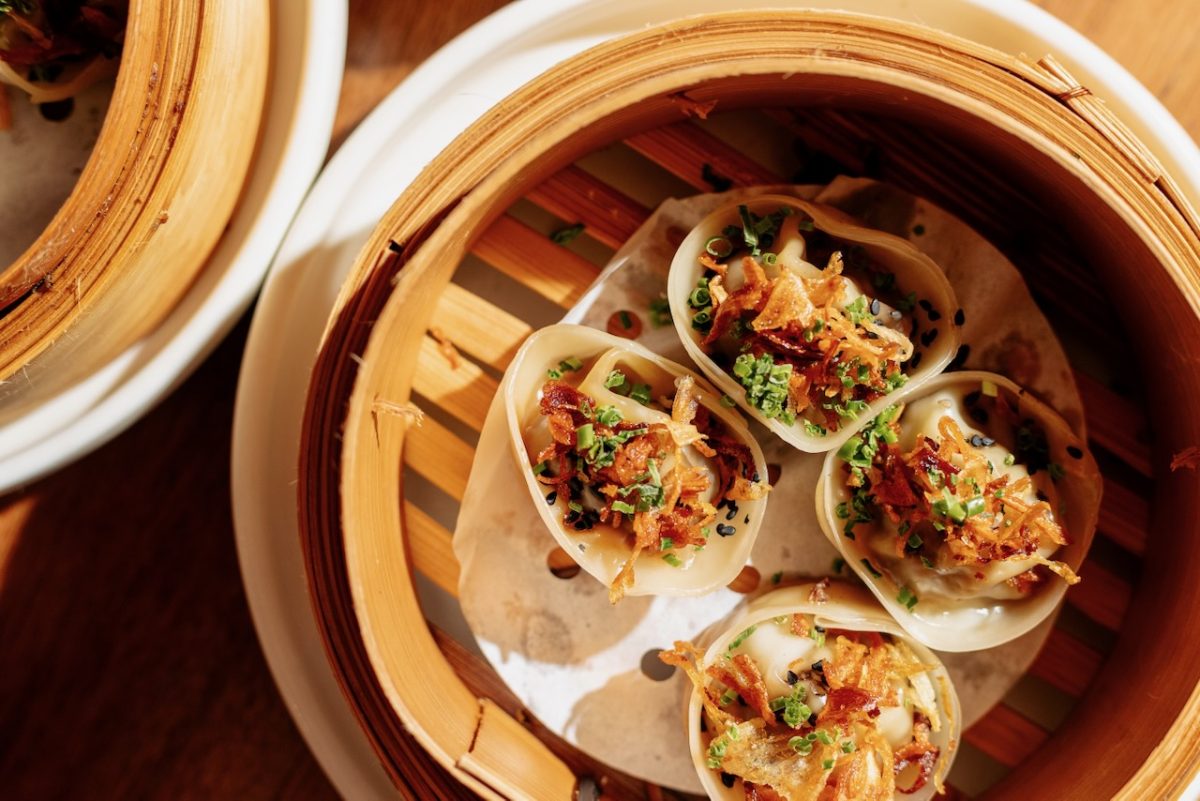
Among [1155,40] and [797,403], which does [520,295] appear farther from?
[1155,40]

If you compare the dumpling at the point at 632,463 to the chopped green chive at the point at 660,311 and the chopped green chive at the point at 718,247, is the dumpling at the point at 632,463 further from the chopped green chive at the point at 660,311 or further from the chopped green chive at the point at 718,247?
the chopped green chive at the point at 718,247

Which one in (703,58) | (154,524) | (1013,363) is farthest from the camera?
(154,524)

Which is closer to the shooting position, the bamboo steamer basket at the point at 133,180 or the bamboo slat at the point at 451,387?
the bamboo steamer basket at the point at 133,180

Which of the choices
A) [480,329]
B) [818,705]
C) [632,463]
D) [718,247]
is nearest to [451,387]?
[480,329]

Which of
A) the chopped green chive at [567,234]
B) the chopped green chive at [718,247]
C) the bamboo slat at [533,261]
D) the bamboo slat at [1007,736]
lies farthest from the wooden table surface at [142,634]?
the bamboo slat at [1007,736]

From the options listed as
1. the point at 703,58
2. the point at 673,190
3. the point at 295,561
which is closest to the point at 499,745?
the point at 295,561

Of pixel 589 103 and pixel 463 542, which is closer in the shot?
pixel 589 103
